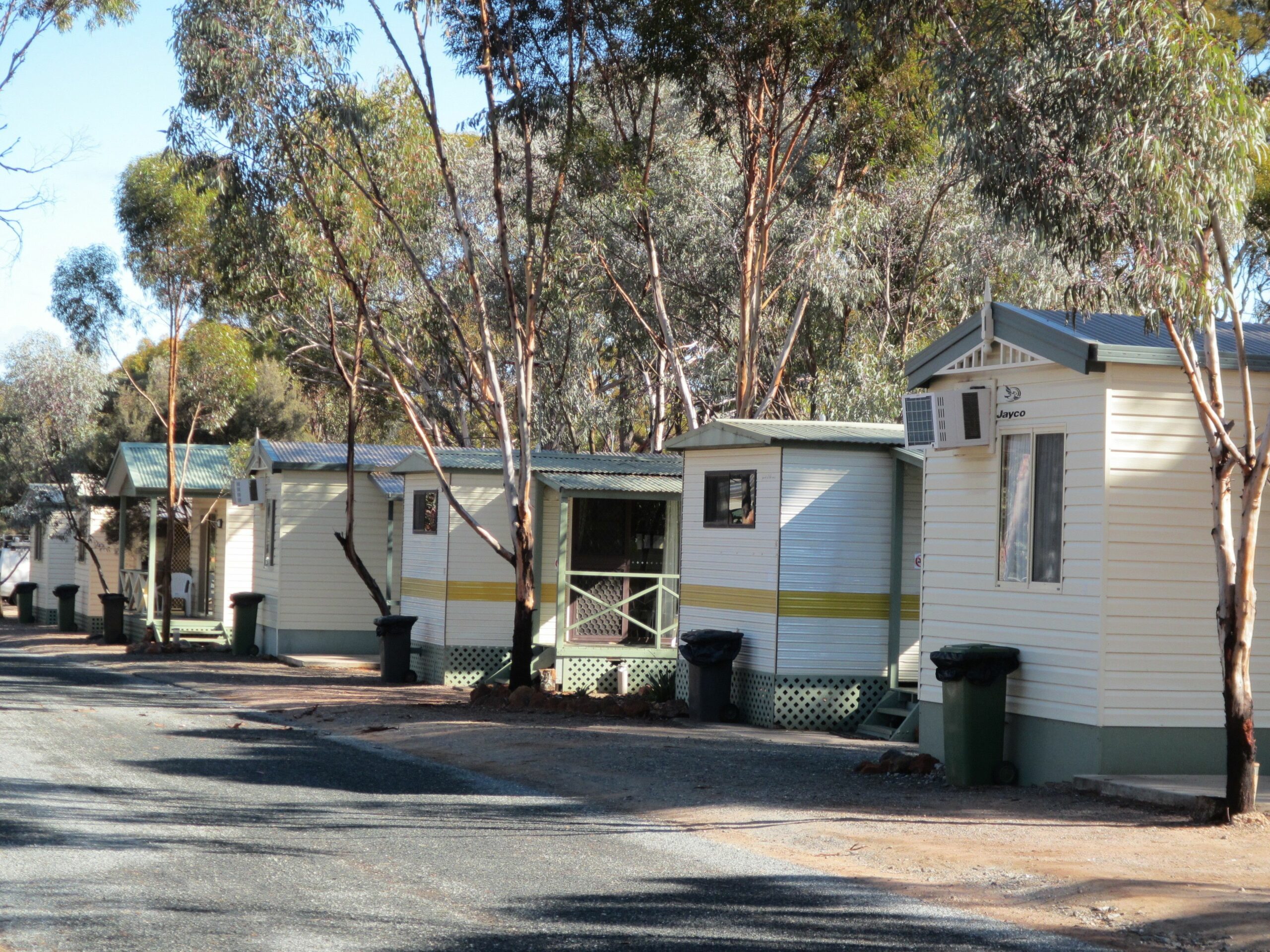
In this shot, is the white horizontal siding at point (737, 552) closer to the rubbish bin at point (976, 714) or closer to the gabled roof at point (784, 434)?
the gabled roof at point (784, 434)

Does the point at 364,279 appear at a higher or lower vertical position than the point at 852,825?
higher

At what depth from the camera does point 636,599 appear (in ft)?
63.4

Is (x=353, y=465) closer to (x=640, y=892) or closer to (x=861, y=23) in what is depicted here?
(x=861, y=23)

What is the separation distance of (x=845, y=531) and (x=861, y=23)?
547cm

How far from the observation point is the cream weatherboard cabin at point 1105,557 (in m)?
10.4

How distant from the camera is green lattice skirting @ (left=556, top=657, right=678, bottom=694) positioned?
60.2ft

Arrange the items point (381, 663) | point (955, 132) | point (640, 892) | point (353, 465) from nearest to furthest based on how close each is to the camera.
Result: point (640, 892) → point (955, 132) → point (381, 663) → point (353, 465)

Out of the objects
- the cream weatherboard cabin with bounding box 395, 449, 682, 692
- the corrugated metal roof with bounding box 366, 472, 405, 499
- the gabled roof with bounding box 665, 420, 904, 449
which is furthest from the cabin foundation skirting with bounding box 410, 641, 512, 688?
the gabled roof with bounding box 665, 420, 904, 449

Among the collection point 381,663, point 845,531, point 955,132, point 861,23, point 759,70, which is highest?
point 759,70

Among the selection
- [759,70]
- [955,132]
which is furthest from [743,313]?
[955,132]

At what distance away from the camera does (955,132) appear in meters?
10.2

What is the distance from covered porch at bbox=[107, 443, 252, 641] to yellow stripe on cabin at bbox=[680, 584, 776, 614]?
12439 millimetres

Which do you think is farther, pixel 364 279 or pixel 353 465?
pixel 353 465

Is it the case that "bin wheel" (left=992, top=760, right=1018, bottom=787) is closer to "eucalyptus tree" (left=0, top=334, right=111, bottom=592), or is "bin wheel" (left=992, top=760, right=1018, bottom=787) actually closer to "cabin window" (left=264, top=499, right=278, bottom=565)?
→ "cabin window" (left=264, top=499, right=278, bottom=565)
